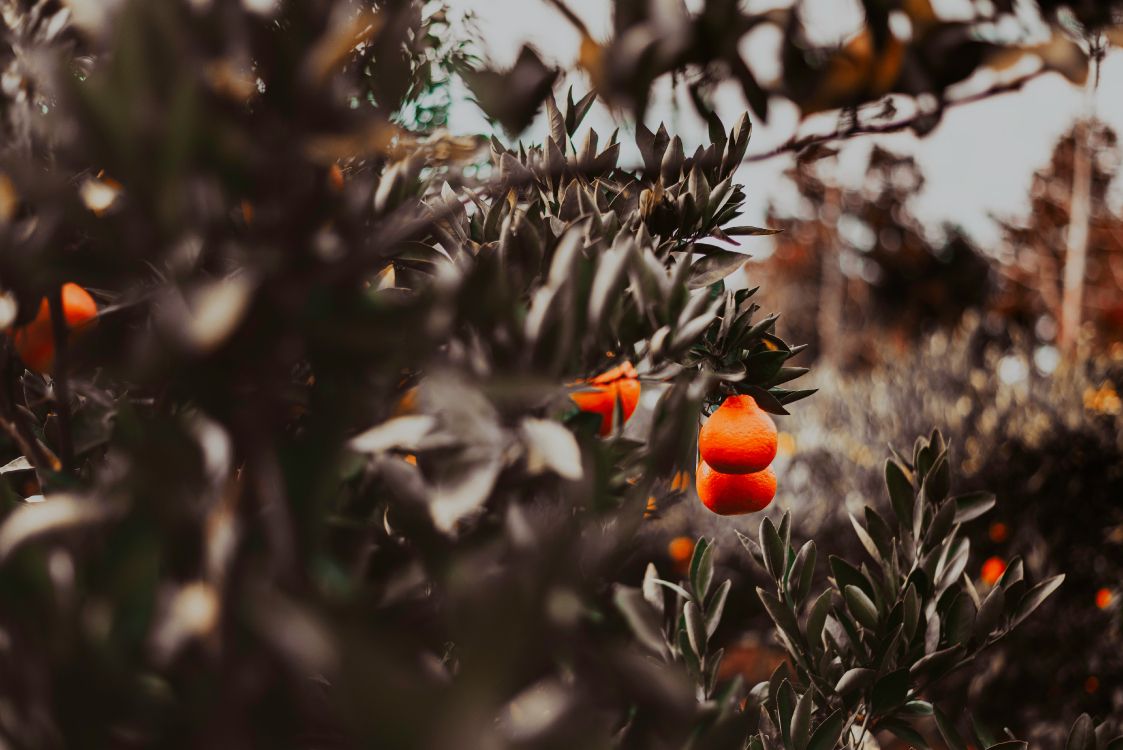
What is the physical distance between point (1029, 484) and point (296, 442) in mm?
4861

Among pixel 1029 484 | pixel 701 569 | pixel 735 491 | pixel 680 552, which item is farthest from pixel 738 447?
pixel 680 552

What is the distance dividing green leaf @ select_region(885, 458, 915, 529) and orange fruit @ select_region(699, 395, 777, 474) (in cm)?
26

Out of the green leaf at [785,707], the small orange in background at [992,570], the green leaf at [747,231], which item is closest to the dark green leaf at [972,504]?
the green leaf at [785,707]

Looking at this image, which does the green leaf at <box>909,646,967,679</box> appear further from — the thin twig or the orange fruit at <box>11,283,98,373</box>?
the orange fruit at <box>11,283,98,373</box>

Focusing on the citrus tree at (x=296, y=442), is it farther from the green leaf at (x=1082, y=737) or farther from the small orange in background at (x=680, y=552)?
the small orange in background at (x=680, y=552)

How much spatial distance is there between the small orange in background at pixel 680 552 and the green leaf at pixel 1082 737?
12.5ft

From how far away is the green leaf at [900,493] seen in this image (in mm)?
1547

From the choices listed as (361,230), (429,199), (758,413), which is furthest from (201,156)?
(758,413)

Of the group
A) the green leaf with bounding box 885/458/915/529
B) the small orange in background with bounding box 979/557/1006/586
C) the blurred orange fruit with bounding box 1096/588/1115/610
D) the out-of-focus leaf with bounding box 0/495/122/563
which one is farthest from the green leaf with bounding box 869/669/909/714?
the blurred orange fruit with bounding box 1096/588/1115/610

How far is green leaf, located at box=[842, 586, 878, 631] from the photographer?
1384 millimetres

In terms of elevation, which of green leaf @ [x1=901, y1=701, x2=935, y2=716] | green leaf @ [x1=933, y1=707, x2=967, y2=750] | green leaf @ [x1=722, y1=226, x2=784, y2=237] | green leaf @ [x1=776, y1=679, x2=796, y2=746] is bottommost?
green leaf @ [x1=933, y1=707, x2=967, y2=750]

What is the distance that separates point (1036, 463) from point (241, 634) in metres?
5.00

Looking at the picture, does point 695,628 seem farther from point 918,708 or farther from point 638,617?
point 638,617

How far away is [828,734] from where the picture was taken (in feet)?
3.96
